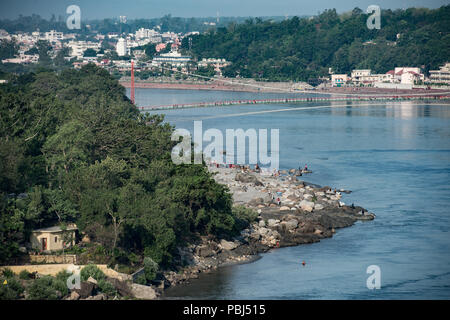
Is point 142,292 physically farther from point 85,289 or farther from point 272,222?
point 272,222

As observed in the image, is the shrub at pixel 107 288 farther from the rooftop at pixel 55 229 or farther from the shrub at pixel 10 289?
the rooftop at pixel 55 229

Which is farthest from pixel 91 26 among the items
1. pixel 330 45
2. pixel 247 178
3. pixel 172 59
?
pixel 247 178

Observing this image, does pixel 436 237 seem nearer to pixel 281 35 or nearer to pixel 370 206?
pixel 370 206

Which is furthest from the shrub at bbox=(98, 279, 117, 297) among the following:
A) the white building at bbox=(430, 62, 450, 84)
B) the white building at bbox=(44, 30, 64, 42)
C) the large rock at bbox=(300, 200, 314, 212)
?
the white building at bbox=(44, 30, 64, 42)

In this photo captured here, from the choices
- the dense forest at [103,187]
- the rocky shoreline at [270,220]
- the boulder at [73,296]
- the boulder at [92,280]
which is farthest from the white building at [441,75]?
the boulder at [73,296]
